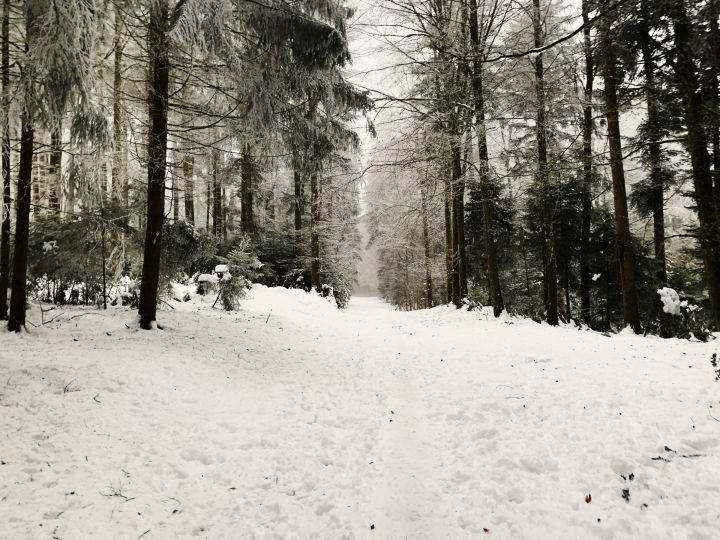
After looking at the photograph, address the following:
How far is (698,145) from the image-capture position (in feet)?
22.6

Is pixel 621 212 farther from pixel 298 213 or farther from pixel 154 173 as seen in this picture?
pixel 298 213

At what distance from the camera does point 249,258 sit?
1109cm

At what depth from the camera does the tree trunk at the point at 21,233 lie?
5715 millimetres

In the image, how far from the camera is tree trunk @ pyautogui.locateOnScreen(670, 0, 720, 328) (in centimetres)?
662

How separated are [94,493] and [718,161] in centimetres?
1497

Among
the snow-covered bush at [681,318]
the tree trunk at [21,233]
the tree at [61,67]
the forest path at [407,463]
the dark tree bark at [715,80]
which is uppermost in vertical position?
the dark tree bark at [715,80]

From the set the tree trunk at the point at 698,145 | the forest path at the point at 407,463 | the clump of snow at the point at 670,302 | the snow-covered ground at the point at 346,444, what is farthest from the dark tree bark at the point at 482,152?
the forest path at the point at 407,463

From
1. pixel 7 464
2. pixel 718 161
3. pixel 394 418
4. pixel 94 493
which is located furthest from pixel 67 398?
pixel 718 161

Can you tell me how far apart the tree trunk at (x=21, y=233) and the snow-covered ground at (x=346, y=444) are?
1.14ft

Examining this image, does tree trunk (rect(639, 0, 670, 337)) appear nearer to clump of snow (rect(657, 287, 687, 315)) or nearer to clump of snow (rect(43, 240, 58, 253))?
clump of snow (rect(657, 287, 687, 315))

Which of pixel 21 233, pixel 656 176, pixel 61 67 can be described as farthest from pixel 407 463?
pixel 656 176

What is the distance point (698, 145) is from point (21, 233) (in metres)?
11.3

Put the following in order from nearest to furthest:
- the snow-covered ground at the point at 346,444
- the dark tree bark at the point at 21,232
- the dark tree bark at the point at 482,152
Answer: the snow-covered ground at the point at 346,444 → the dark tree bark at the point at 21,232 → the dark tree bark at the point at 482,152

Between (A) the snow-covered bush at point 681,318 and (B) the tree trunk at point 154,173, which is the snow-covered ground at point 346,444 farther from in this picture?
(A) the snow-covered bush at point 681,318
